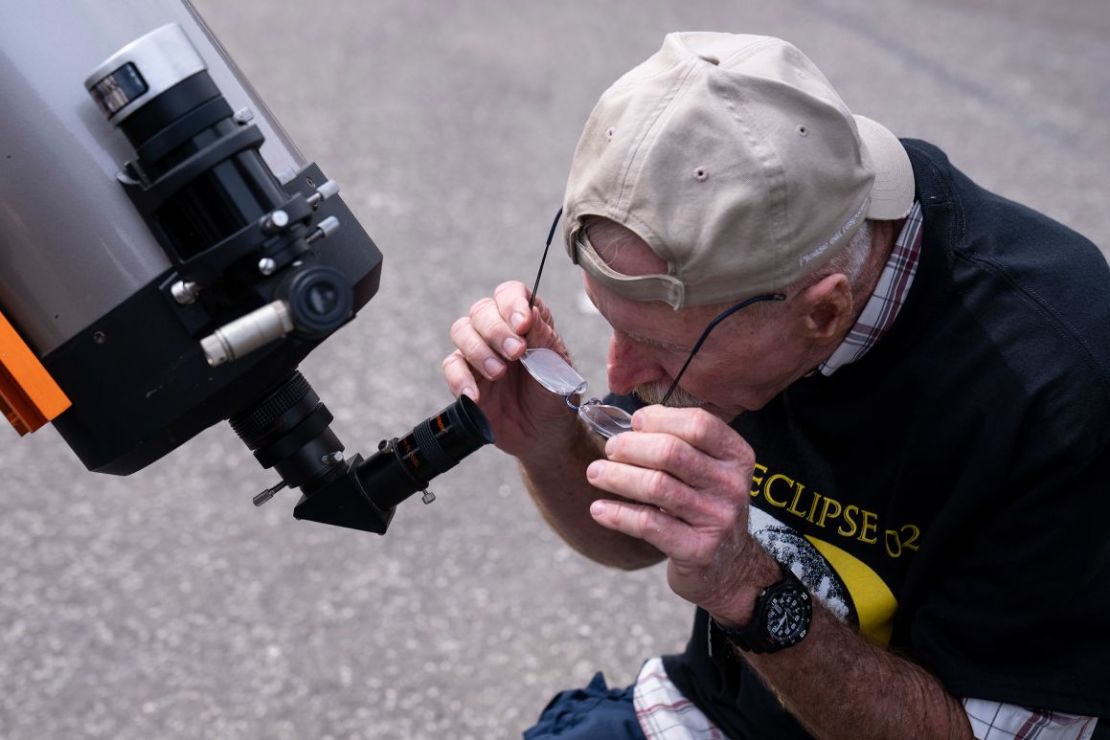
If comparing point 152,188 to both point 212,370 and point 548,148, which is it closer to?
point 212,370

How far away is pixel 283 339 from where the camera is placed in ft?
3.95

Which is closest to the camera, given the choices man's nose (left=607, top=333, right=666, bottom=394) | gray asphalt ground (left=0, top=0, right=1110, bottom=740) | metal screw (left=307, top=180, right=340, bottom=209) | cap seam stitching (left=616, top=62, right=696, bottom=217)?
metal screw (left=307, top=180, right=340, bottom=209)

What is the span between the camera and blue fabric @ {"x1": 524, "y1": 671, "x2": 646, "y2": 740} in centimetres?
183

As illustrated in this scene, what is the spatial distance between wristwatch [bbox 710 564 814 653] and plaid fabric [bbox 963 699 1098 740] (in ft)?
0.84

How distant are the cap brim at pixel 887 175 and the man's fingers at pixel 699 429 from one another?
0.37 metres

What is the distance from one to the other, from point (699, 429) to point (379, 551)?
1.84 meters

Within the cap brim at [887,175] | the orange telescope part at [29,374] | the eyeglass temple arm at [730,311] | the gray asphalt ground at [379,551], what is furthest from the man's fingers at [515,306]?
the gray asphalt ground at [379,551]

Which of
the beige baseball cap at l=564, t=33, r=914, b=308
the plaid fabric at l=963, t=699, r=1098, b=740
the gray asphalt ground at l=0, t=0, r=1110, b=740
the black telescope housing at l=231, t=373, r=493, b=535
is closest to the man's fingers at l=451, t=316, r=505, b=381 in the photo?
the black telescope housing at l=231, t=373, r=493, b=535

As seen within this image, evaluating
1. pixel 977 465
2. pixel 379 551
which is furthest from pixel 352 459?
pixel 379 551

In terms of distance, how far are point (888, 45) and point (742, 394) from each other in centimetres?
532

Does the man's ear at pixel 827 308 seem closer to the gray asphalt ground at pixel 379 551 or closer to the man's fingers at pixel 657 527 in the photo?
the man's fingers at pixel 657 527

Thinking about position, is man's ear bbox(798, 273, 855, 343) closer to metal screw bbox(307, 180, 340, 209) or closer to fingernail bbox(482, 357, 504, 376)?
fingernail bbox(482, 357, 504, 376)

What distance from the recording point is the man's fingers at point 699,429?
4.33 feet

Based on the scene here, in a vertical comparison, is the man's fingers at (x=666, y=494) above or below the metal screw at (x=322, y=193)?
below
